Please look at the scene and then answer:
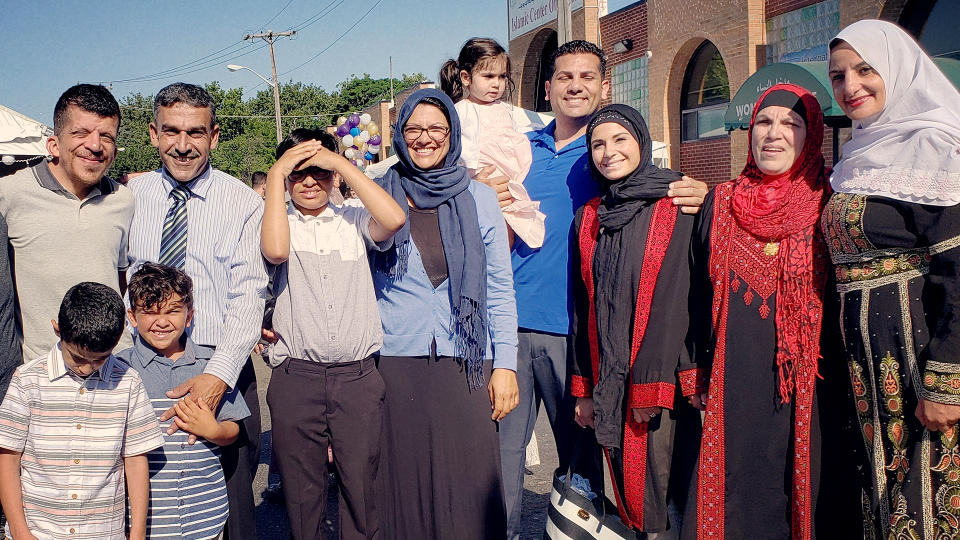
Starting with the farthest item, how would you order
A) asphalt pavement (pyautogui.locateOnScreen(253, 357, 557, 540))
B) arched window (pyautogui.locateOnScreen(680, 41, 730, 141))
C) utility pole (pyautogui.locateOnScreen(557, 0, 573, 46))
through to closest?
arched window (pyautogui.locateOnScreen(680, 41, 730, 141)) → utility pole (pyautogui.locateOnScreen(557, 0, 573, 46)) → asphalt pavement (pyautogui.locateOnScreen(253, 357, 557, 540))

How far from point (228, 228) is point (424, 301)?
829mm

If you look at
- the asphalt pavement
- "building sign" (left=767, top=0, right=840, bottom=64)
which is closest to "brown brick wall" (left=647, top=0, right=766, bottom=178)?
"building sign" (left=767, top=0, right=840, bottom=64)

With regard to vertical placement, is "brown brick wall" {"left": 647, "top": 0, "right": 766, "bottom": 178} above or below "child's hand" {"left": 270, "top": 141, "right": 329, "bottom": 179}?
above

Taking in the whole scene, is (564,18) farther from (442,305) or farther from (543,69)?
(543,69)

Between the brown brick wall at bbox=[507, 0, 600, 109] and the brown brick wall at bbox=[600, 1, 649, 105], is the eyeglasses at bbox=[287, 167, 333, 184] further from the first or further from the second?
the brown brick wall at bbox=[507, 0, 600, 109]

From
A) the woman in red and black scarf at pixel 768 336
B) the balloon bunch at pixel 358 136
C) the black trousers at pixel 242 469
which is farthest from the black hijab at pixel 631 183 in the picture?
the balloon bunch at pixel 358 136

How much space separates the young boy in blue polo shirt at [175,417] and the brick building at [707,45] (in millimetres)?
9096

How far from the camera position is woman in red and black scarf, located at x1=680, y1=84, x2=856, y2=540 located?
2695 mm

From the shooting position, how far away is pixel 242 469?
3.12m

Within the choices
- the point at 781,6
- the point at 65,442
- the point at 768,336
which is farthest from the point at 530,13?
the point at 65,442

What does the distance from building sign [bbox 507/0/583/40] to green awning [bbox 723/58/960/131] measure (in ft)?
24.7

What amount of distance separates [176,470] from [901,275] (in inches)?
104

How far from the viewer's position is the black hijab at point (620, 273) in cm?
301

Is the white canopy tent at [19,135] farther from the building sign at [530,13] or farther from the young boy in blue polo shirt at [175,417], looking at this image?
the building sign at [530,13]
